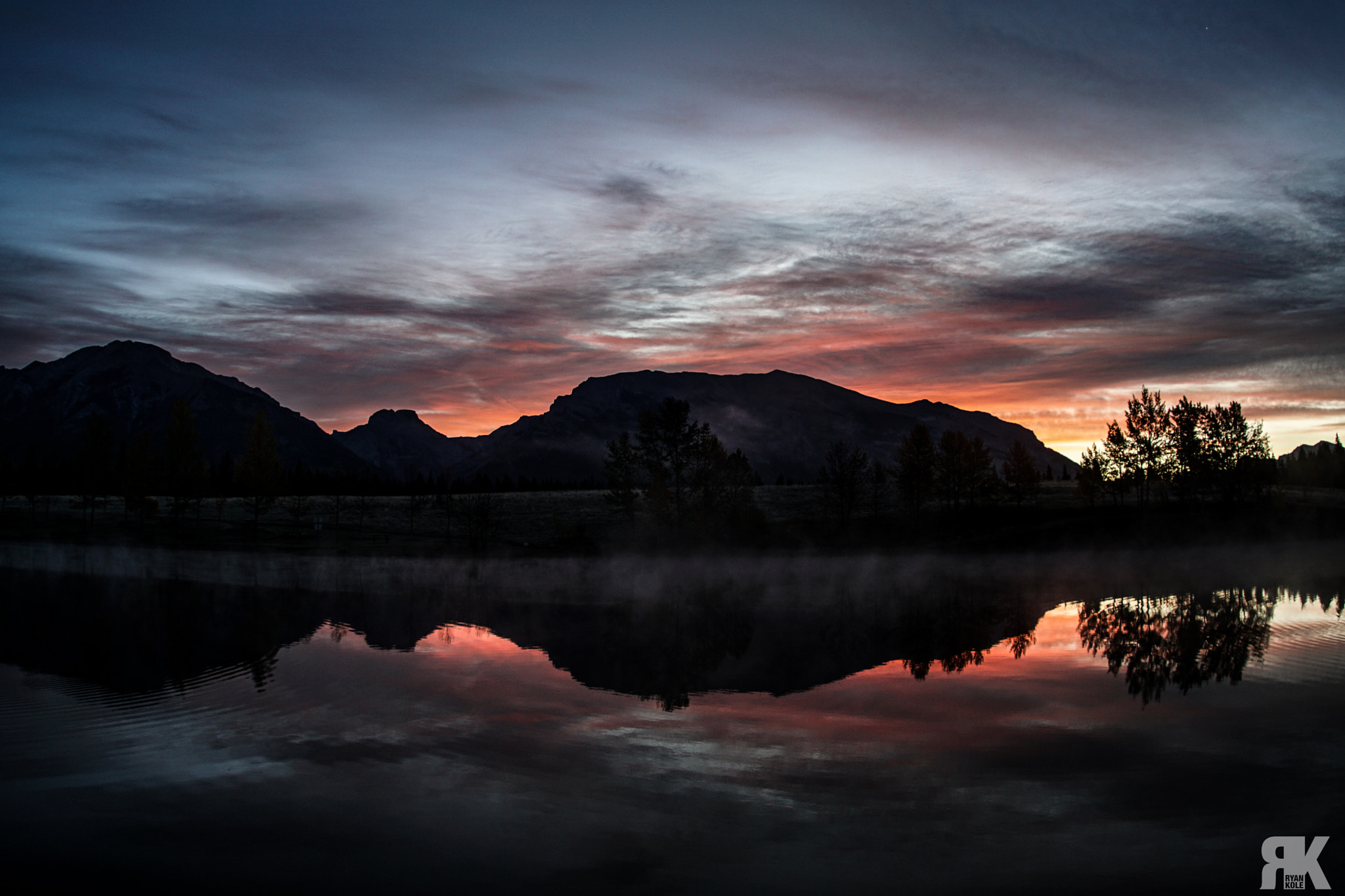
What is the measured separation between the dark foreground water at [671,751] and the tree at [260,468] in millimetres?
57724

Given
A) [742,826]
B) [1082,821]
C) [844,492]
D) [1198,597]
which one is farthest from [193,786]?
[844,492]

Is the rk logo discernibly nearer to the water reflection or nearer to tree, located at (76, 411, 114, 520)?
the water reflection

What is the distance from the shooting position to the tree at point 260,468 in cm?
8750

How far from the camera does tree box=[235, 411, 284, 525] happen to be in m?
87.5

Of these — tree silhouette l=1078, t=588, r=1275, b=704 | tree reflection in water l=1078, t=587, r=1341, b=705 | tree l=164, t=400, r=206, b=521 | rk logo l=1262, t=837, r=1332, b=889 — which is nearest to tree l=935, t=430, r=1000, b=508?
tree reflection in water l=1078, t=587, r=1341, b=705

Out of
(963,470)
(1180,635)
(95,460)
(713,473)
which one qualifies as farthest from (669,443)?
(95,460)

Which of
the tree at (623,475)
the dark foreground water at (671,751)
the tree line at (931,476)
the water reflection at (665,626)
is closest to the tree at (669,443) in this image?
the tree at (623,475)

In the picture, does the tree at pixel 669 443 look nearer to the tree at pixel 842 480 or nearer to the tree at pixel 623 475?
the tree at pixel 623 475

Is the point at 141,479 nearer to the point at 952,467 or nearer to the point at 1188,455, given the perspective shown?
the point at 952,467

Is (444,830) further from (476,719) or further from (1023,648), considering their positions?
(1023,648)

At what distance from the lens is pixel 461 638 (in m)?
29.1

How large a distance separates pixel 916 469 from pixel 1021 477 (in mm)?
19270

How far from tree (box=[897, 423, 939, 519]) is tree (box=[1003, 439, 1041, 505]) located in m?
13.2

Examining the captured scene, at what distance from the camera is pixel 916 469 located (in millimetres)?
88188
